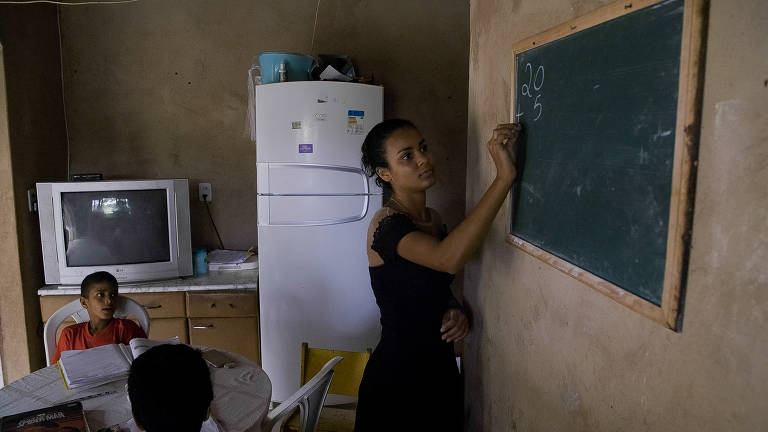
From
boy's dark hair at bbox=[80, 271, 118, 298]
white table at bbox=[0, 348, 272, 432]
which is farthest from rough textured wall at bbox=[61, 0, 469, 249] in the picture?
white table at bbox=[0, 348, 272, 432]

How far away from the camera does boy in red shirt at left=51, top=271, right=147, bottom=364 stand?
1927mm

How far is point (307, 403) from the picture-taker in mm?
1424

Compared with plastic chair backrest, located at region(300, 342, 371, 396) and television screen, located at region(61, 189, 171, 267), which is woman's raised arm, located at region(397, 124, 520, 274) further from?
television screen, located at region(61, 189, 171, 267)

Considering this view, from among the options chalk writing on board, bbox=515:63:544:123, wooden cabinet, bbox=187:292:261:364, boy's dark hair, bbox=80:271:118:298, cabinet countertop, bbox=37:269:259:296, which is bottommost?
wooden cabinet, bbox=187:292:261:364

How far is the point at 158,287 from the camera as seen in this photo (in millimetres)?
2557

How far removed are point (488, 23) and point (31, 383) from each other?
1.87 meters

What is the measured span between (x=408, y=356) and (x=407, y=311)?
14 centimetres

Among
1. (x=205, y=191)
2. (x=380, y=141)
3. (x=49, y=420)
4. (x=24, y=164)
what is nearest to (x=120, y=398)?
(x=49, y=420)

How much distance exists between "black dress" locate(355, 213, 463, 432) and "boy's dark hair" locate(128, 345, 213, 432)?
493mm

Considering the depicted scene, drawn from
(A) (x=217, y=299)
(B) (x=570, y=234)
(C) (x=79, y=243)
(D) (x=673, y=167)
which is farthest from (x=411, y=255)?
(C) (x=79, y=243)

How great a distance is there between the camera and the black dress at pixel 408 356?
1216 mm

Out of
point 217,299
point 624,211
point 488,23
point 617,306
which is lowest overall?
point 217,299

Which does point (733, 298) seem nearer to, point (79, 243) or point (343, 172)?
point (343, 172)

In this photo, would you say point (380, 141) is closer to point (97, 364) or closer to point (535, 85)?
point (535, 85)
